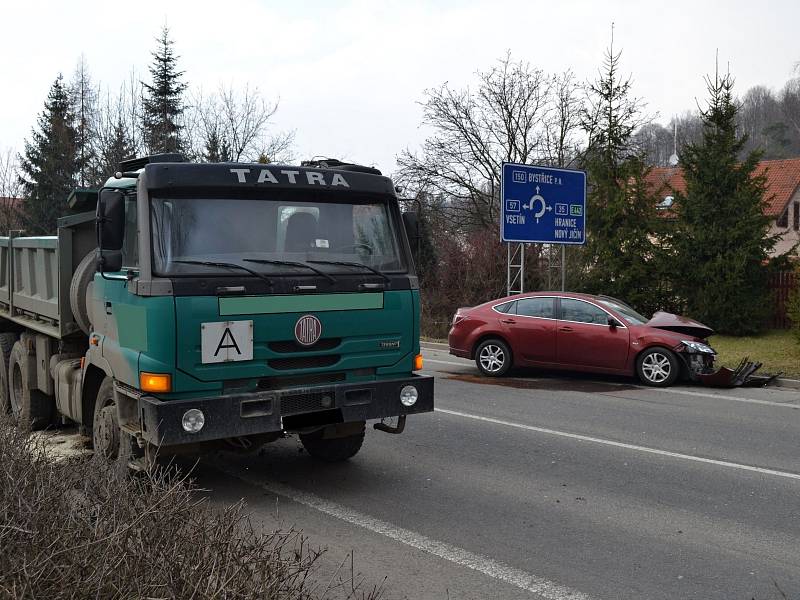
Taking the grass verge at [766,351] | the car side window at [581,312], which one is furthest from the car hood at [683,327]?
the grass verge at [766,351]

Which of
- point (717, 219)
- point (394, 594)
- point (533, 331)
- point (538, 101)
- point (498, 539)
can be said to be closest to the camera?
point (394, 594)

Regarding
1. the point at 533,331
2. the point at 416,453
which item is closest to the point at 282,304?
the point at 416,453

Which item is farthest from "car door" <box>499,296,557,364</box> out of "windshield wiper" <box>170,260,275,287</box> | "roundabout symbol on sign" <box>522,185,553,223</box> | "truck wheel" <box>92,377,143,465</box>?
"windshield wiper" <box>170,260,275,287</box>

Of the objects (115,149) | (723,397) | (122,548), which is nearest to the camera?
(122,548)

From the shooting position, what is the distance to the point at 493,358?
14.3 meters

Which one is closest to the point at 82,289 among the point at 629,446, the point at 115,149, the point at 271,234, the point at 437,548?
the point at 271,234

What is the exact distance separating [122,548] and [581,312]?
1119cm

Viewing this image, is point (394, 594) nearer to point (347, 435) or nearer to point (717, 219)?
point (347, 435)

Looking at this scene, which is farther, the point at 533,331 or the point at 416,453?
the point at 533,331

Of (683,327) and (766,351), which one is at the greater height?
(683,327)

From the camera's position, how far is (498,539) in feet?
18.2

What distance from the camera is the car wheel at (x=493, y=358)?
1413cm

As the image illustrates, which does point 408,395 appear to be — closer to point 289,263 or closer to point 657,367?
point 289,263

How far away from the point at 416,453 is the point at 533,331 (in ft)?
20.2
